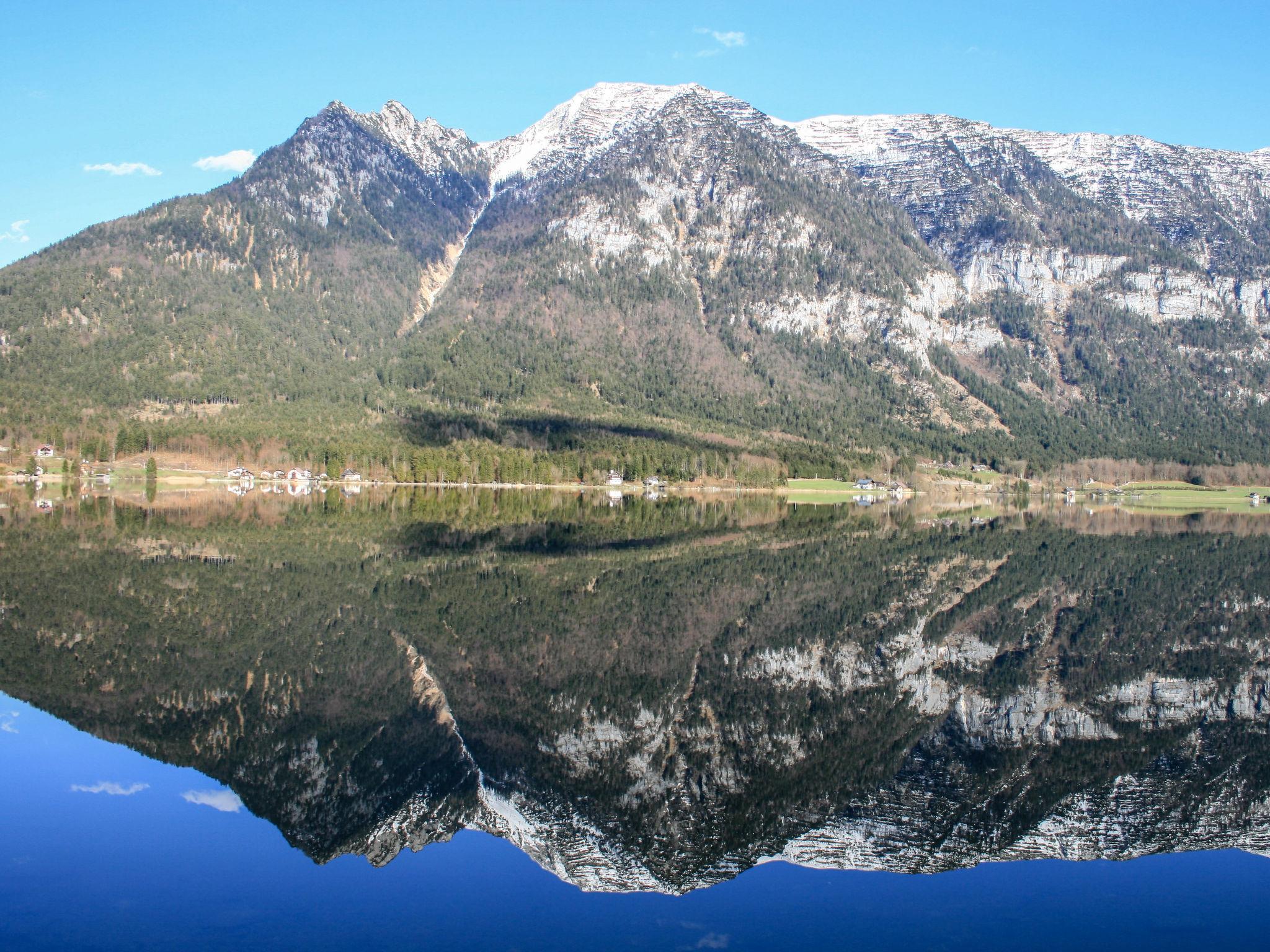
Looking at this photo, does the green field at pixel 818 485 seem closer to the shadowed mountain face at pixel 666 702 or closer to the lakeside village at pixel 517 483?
the lakeside village at pixel 517 483

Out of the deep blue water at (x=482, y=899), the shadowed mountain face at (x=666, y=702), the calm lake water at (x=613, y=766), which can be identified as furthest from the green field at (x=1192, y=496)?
the deep blue water at (x=482, y=899)

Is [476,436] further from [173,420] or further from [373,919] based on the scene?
[373,919]

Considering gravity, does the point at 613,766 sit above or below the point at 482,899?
above

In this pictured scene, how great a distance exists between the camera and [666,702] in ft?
58.7

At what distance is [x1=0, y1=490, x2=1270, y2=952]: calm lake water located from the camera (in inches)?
424

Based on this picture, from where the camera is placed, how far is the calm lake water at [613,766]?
10.8 metres

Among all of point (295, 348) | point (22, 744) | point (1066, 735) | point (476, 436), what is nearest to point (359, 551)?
point (22, 744)

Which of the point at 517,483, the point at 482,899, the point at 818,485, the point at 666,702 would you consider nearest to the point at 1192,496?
the point at 818,485

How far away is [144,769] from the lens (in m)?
14.0

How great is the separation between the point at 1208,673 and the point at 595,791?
14260mm

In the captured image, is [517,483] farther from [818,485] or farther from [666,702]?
[666,702]

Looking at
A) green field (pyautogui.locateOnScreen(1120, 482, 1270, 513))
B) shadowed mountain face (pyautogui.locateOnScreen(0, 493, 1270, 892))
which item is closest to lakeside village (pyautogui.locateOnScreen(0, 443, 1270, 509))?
green field (pyautogui.locateOnScreen(1120, 482, 1270, 513))

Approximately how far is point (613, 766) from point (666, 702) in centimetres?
293

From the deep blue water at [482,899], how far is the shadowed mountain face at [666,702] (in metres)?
0.44
